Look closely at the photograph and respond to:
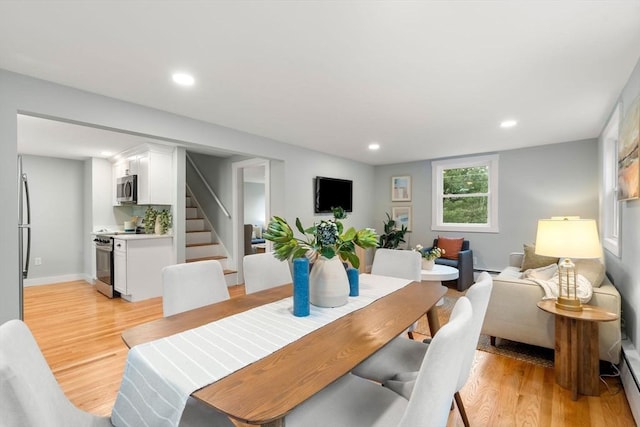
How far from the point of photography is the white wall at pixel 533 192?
14.0 ft

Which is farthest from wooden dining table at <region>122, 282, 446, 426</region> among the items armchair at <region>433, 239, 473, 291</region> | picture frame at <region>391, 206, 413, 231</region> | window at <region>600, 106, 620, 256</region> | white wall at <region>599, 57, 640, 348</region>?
picture frame at <region>391, 206, 413, 231</region>

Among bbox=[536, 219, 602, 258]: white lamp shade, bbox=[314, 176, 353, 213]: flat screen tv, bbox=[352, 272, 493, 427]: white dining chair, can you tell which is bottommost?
bbox=[352, 272, 493, 427]: white dining chair

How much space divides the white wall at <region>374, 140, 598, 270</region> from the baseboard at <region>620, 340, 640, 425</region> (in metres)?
2.77

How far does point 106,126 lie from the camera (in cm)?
256

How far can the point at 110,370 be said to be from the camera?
2.39m

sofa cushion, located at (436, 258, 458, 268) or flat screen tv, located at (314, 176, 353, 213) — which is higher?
flat screen tv, located at (314, 176, 353, 213)

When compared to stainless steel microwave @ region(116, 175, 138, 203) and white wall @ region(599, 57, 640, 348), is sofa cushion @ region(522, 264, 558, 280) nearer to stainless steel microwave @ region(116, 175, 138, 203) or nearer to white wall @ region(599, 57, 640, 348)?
white wall @ region(599, 57, 640, 348)

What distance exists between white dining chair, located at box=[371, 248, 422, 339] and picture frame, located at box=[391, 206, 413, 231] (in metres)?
3.44

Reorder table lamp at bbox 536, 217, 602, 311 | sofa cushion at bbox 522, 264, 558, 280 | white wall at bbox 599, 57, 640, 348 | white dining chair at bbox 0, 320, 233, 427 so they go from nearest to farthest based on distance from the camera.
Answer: white dining chair at bbox 0, 320, 233, 427
white wall at bbox 599, 57, 640, 348
table lamp at bbox 536, 217, 602, 311
sofa cushion at bbox 522, 264, 558, 280

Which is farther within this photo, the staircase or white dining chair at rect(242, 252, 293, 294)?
the staircase

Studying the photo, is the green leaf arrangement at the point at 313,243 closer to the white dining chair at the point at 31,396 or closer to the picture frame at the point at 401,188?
the white dining chair at the point at 31,396

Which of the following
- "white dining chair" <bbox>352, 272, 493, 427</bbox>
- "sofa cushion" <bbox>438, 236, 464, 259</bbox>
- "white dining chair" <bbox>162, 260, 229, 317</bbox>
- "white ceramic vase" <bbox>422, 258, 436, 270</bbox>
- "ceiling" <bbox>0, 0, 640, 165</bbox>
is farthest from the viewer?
"sofa cushion" <bbox>438, 236, 464, 259</bbox>

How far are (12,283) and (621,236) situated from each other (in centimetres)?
468

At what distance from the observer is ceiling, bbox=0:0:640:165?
1.52 meters
